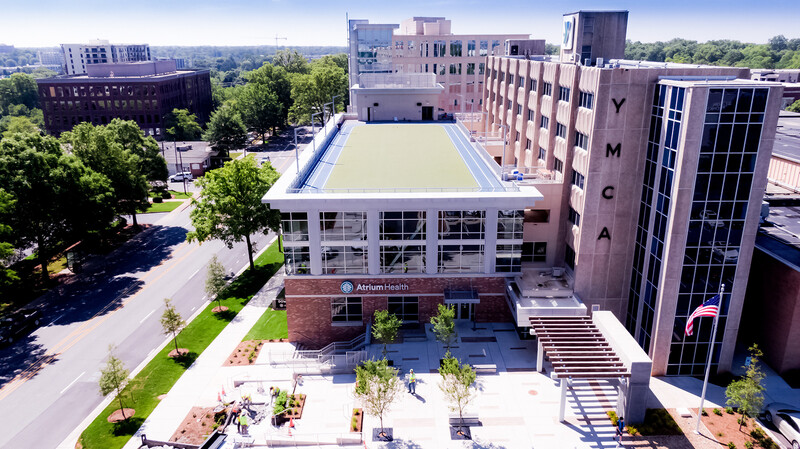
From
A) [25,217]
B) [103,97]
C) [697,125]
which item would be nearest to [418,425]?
[697,125]

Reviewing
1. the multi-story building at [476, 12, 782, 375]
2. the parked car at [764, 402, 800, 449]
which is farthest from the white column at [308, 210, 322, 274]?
the parked car at [764, 402, 800, 449]

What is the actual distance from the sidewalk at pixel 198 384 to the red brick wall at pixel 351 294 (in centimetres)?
585

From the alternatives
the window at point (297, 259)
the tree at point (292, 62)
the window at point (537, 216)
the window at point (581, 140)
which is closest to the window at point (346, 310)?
the window at point (297, 259)

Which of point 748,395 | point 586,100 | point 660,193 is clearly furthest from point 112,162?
point 748,395

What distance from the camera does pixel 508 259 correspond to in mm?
41469

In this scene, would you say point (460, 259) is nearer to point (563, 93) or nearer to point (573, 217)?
point (573, 217)

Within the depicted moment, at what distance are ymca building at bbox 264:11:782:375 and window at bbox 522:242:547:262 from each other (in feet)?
0.34

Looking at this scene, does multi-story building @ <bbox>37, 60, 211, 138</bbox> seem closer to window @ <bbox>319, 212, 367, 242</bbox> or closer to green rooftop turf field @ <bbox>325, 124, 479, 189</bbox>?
green rooftop turf field @ <bbox>325, 124, 479, 189</bbox>

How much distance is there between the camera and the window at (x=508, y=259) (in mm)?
41125

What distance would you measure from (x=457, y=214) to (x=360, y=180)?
9611 mm

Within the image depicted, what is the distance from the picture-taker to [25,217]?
50344 mm

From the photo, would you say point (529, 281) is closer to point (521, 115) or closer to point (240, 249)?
point (521, 115)

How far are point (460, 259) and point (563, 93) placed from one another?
17.2 m

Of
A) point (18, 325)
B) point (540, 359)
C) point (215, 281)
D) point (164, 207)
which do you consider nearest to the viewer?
point (540, 359)
